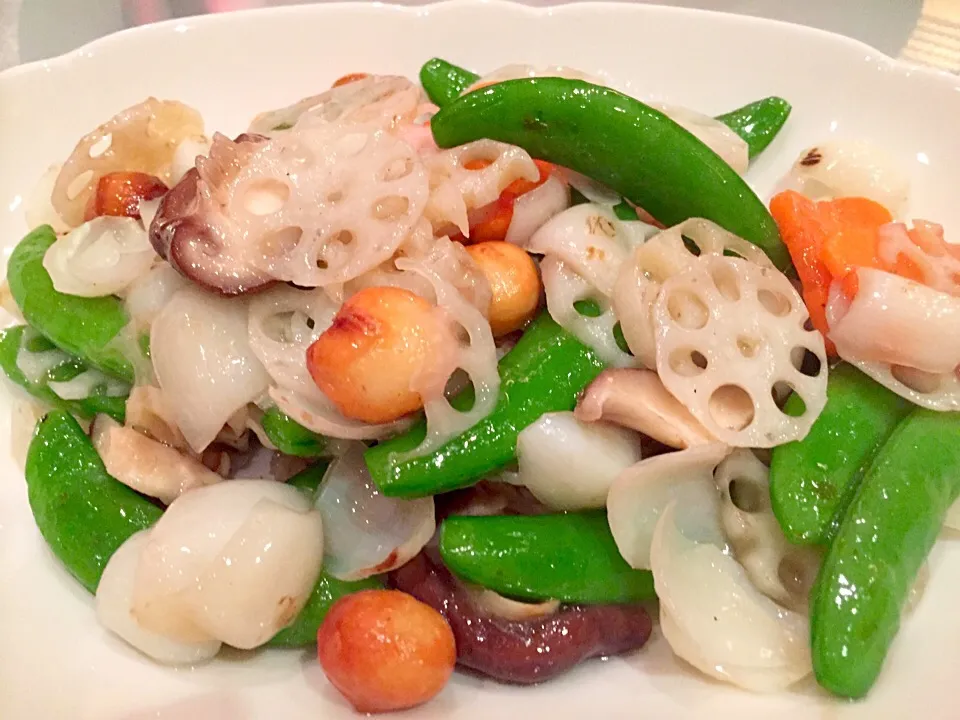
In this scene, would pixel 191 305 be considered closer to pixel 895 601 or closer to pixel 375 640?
pixel 375 640

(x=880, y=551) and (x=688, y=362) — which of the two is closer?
(x=880, y=551)

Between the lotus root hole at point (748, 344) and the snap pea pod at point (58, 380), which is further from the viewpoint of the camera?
the snap pea pod at point (58, 380)

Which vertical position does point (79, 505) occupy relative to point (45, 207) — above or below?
below

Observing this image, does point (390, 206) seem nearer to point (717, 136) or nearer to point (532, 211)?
point (532, 211)

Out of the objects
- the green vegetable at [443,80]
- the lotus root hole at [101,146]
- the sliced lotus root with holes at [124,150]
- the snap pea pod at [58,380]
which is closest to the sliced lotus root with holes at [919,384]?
the green vegetable at [443,80]

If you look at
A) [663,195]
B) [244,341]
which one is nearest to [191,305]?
[244,341]

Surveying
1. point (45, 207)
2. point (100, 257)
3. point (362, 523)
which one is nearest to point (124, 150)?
point (45, 207)

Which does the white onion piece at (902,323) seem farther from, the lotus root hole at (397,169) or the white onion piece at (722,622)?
the lotus root hole at (397,169)
